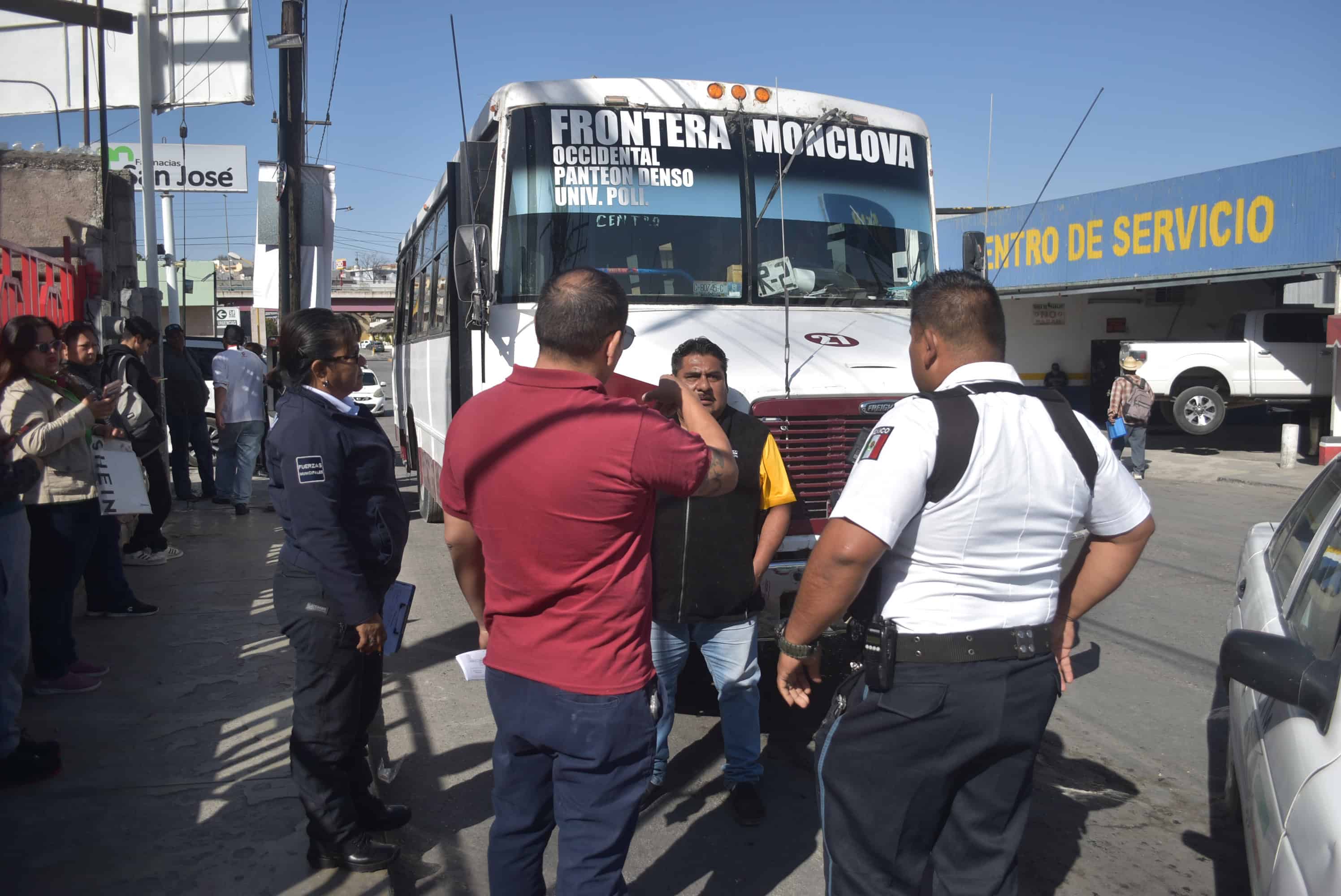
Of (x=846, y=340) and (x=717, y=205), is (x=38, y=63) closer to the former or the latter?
(x=717, y=205)

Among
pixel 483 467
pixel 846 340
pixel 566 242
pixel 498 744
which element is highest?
pixel 566 242

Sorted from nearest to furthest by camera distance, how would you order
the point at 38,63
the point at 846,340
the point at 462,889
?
the point at 462,889, the point at 846,340, the point at 38,63

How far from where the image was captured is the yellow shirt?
396cm

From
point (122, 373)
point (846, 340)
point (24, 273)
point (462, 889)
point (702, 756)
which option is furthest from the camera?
point (122, 373)

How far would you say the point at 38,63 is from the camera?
41.5ft

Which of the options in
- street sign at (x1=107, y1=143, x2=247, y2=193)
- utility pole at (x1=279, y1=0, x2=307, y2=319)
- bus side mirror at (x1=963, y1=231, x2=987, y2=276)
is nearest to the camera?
bus side mirror at (x1=963, y1=231, x2=987, y2=276)

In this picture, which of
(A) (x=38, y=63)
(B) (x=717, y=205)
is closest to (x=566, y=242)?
(B) (x=717, y=205)

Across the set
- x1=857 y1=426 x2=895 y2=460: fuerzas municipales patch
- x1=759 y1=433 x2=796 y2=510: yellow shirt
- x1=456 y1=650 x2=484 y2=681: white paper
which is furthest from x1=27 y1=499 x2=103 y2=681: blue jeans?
x1=857 y1=426 x2=895 y2=460: fuerzas municipales patch

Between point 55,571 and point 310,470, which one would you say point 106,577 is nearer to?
point 55,571

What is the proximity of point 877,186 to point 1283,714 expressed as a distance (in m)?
4.20

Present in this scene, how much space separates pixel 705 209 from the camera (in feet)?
18.8

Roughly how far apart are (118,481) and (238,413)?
5077mm

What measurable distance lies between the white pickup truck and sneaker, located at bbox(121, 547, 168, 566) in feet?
50.2

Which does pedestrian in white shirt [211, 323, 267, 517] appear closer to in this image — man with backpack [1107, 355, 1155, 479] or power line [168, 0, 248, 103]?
power line [168, 0, 248, 103]
